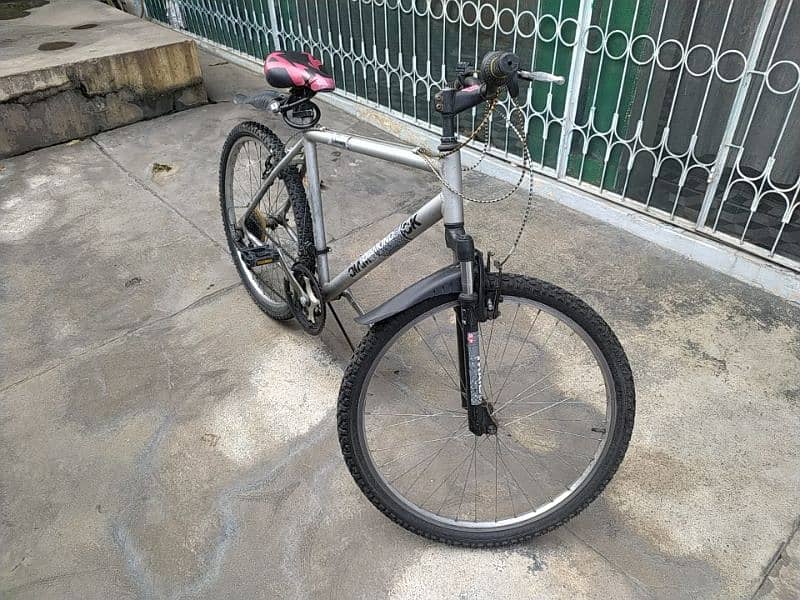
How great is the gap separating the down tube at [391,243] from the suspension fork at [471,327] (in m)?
0.14

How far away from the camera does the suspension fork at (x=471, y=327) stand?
1434 mm

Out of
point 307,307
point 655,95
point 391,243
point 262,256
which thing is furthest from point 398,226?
point 655,95

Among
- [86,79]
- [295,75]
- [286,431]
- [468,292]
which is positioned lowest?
[286,431]

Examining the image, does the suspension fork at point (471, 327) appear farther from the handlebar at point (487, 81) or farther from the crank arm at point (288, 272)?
the crank arm at point (288, 272)

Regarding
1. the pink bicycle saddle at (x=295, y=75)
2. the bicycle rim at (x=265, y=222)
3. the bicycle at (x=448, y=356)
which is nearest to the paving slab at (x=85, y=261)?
the bicycle rim at (x=265, y=222)

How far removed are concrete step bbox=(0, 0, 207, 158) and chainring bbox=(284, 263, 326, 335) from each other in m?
2.98

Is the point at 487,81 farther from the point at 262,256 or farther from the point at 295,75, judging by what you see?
the point at 262,256

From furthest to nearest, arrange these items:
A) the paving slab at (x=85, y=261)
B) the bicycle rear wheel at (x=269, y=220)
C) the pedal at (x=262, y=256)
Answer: the paving slab at (x=85, y=261) < the pedal at (x=262, y=256) < the bicycle rear wheel at (x=269, y=220)

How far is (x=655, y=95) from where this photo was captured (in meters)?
2.81

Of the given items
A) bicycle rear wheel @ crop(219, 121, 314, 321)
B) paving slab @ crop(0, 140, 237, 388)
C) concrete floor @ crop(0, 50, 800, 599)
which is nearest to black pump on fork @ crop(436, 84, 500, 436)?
concrete floor @ crop(0, 50, 800, 599)

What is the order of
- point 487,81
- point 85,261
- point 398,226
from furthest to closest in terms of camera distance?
point 85,261, point 398,226, point 487,81

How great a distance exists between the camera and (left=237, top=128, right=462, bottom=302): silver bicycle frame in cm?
148

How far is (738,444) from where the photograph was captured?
200 centimetres

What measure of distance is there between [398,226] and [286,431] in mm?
871
